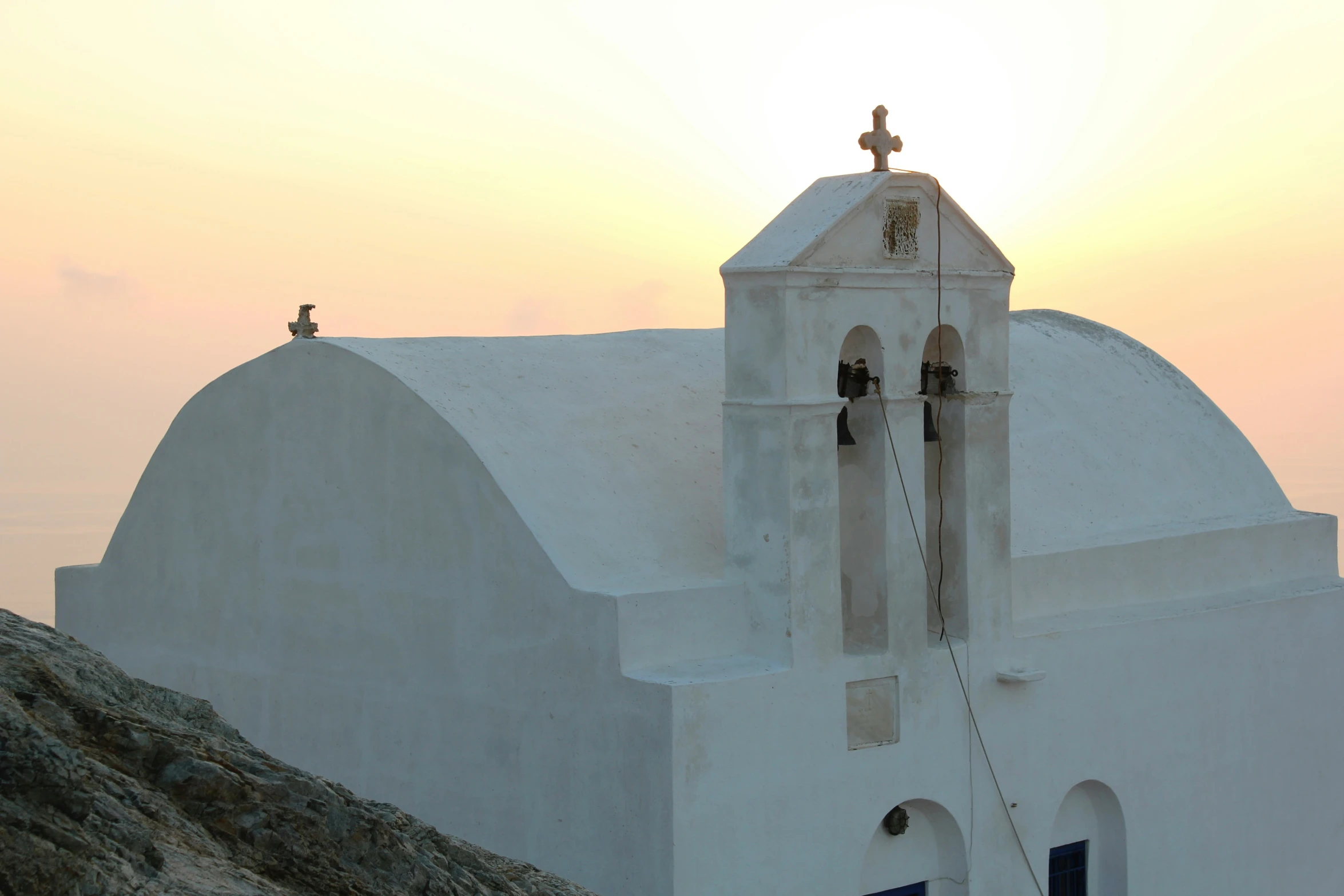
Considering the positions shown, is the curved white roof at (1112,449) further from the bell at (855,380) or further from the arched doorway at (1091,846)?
the bell at (855,380)

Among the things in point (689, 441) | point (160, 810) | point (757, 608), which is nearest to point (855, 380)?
point (757, 608)

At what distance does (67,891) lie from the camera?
4.02 metres

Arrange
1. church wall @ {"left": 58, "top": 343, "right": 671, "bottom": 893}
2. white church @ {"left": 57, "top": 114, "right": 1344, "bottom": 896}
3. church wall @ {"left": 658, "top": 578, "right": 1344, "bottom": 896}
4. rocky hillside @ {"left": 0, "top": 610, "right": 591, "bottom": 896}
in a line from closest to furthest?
1. rocky hillside @ {"left": 0, "top": 610, "right": 591, "bottom": 896}
2. church wall @ {"left": 658, "top": 578, "right": 1344, "bottom": 896}
3. church wall @ {"left": 58, "top": 343, "right": 671, "bottom": 893}
4. white church @ {"left": 57, "top": 114, "right": 1344, "bottom": 896}

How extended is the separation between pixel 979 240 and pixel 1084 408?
Answer: 170 inches

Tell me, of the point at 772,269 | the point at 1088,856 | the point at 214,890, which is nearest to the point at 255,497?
the point at 772,269

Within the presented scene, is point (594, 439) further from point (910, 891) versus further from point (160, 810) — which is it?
point (160, 810)

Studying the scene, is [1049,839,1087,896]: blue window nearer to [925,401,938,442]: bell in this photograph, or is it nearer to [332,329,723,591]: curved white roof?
[925,401,938,442]: bell

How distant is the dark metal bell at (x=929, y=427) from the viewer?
1112cm

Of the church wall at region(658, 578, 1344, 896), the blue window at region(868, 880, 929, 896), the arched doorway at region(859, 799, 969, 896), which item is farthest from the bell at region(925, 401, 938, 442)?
the blue window at region(868, 880, 929, 896)

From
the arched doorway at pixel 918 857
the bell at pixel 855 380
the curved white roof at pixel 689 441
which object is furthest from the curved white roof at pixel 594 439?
the arched doorway at pixel 918 857

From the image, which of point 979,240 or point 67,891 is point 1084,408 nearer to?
point 979,240

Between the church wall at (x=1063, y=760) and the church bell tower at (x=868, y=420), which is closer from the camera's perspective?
the church wall at (x=1063, y=760)

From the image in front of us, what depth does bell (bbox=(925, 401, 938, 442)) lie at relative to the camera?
438 inches

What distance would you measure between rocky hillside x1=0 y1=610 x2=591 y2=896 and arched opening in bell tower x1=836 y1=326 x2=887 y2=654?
204 inches
